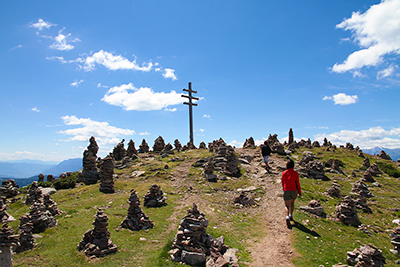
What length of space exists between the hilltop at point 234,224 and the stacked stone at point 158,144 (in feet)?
96.9

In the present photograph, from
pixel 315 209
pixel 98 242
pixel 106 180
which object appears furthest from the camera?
pixel 106 180

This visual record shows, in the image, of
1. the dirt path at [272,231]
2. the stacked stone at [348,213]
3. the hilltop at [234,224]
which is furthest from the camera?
the stacked stone at [348,213]

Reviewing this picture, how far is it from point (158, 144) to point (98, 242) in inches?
2054

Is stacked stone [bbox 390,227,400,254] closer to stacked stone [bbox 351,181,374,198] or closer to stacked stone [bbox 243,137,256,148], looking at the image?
stacked stone [bbox 351,181,374,198]

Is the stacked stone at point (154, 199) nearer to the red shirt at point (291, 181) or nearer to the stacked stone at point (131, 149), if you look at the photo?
the red shirt at point (291, 181)

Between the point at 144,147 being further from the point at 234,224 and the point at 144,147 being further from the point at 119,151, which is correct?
the point at 234,224

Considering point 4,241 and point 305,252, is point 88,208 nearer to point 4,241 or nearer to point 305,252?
point 4,241

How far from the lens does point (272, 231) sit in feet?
47.7

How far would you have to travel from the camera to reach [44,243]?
12.9 metres

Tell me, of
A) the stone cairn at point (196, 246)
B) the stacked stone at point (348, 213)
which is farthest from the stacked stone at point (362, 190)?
the stone cairn at point (196, 246)

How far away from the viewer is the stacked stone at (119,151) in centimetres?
5493

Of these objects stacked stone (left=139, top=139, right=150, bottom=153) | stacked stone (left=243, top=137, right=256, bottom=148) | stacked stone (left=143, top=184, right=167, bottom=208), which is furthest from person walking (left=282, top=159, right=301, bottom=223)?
stacked stone (left=139, top=139, right=150, bottom=153)

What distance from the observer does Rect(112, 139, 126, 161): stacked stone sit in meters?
54.9

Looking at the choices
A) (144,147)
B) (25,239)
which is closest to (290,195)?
(25,239)
